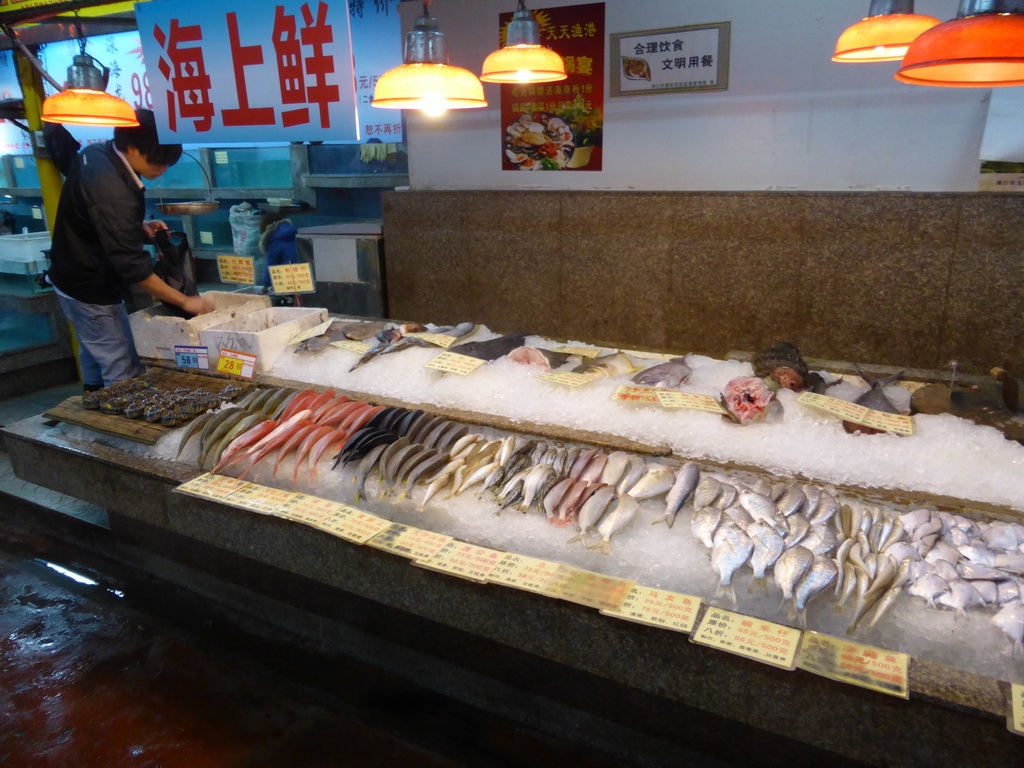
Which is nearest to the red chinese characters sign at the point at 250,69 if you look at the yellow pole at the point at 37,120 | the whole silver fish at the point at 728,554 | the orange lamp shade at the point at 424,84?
the yellow pole at the point at 37,120

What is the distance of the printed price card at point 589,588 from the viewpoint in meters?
1.99

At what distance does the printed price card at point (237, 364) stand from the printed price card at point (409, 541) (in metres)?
1.81

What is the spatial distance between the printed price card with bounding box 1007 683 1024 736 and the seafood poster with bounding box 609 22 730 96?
14.2ft

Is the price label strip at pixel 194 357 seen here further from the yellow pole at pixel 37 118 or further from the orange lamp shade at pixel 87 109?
the yellow pole at pixel 37 118

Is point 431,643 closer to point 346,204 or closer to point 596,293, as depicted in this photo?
point 596,293

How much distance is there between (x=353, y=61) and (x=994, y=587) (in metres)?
5.13

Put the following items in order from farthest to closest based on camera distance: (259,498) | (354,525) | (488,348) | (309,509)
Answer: (488,348), (259,498), (309,509), (354,525)

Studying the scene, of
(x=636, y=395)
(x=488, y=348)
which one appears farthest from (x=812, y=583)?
(x=488, y=348)

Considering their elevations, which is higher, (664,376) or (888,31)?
(888,31)

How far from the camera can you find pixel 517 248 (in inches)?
228

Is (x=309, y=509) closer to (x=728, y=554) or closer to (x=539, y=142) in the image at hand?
(x=728, y=554)

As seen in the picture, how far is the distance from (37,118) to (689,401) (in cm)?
627

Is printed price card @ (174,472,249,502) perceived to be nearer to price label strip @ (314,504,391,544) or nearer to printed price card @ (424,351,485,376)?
price label strip @ (314,504,391,544)

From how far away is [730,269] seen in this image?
504cm
